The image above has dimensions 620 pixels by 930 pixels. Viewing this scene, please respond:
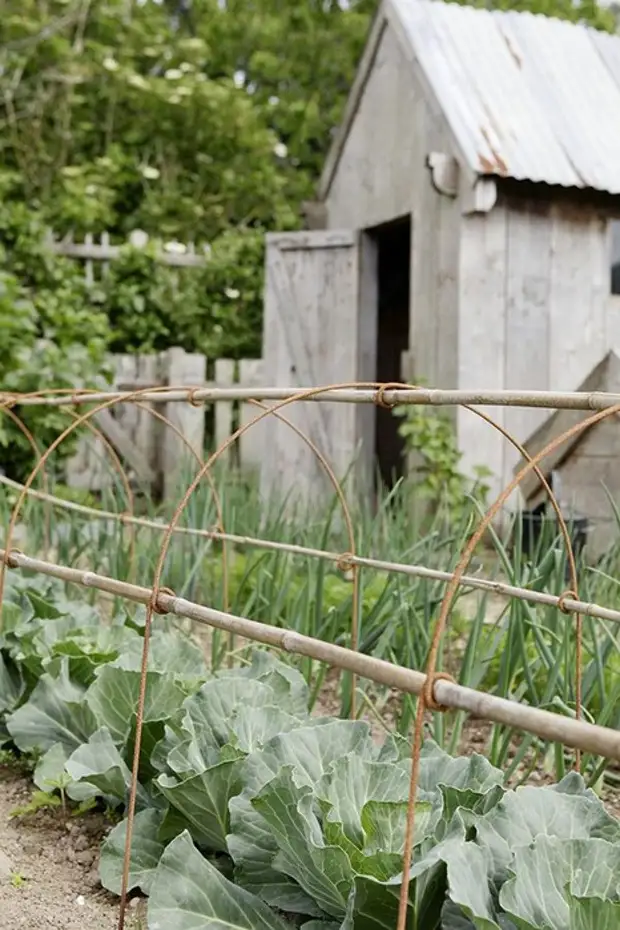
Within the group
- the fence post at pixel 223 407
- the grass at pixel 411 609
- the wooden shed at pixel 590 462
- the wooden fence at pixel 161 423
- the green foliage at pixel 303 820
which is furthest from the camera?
the fence post at pixel 223 407

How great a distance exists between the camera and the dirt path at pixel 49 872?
174cm

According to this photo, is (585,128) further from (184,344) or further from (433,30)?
(184,344)

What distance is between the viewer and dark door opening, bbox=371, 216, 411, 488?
25.0ft

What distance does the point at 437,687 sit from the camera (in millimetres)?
1209

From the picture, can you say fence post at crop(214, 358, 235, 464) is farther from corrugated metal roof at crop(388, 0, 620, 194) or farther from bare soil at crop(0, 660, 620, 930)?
bare soil at crop(0, 660, 620, 930)

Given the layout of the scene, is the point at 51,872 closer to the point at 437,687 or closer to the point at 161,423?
the point at 437,687

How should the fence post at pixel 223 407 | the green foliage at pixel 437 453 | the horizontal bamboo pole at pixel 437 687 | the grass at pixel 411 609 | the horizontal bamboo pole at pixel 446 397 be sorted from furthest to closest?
the fence post at pixel 223 407 → the green foliage at pixel 437 453 → the grass at pixel 411 609 → the horizontal bamboo pole at pixel 446 397 → the horizontal bamboo pole at pixel 437 687

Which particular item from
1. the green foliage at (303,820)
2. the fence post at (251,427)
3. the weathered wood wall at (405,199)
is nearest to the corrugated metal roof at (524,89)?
the weathered wood wall at (405,199)

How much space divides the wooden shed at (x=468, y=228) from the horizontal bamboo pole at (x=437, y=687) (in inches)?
134

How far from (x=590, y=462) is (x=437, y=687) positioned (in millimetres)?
3428

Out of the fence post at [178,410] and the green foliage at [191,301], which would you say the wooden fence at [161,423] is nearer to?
the fence post at [178,410]

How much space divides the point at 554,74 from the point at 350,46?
4.95 meters

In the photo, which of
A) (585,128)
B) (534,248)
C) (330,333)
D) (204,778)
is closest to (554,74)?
(585,128)

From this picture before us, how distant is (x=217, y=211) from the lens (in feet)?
28.6
